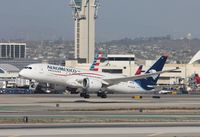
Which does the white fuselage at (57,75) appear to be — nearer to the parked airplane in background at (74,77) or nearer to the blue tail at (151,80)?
the parked airplane in background at (74,77)

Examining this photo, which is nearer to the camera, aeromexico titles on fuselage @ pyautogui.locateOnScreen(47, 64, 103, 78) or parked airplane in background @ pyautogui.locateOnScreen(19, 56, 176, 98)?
parked airplane in background @ pyautogui.locateOnScreen(19, 56, 176, 98)

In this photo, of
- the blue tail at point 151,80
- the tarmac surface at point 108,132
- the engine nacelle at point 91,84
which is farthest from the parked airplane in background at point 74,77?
the tarmac surface at point 108,132

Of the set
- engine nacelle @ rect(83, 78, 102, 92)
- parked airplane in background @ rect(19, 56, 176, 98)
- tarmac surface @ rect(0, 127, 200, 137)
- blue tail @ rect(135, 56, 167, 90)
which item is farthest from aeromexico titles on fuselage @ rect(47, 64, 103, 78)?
tarmac surface @ rect(0, 127, 200, 137)

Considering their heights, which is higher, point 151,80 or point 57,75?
point 57,75

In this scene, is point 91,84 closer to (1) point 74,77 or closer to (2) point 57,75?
(1) point 74,77

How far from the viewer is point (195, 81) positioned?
584ft

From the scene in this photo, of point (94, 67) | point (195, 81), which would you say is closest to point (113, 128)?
point (94, 67)

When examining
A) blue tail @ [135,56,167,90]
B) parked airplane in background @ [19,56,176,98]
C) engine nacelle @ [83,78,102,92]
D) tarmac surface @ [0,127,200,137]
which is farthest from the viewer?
blue tail @ [135,56,167,90]

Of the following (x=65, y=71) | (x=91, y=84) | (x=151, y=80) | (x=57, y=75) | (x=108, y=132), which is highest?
(x=65, y=71)

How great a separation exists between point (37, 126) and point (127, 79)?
4927 cm

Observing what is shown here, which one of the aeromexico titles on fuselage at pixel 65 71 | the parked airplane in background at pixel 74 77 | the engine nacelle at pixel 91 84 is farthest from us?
the aeromexico titles on fuselage at pixel 65 71

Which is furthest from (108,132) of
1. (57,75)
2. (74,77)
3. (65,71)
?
(65,71)

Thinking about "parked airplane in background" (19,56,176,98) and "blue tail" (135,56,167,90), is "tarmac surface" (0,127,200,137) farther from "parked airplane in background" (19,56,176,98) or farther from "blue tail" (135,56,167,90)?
"blue tail" (135,56,167,90)

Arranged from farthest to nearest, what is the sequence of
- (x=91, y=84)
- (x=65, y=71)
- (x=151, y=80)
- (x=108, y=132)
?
(x=151, y=80), (x=65, y=71), (x=91, y=84), (x=108, y=132)
